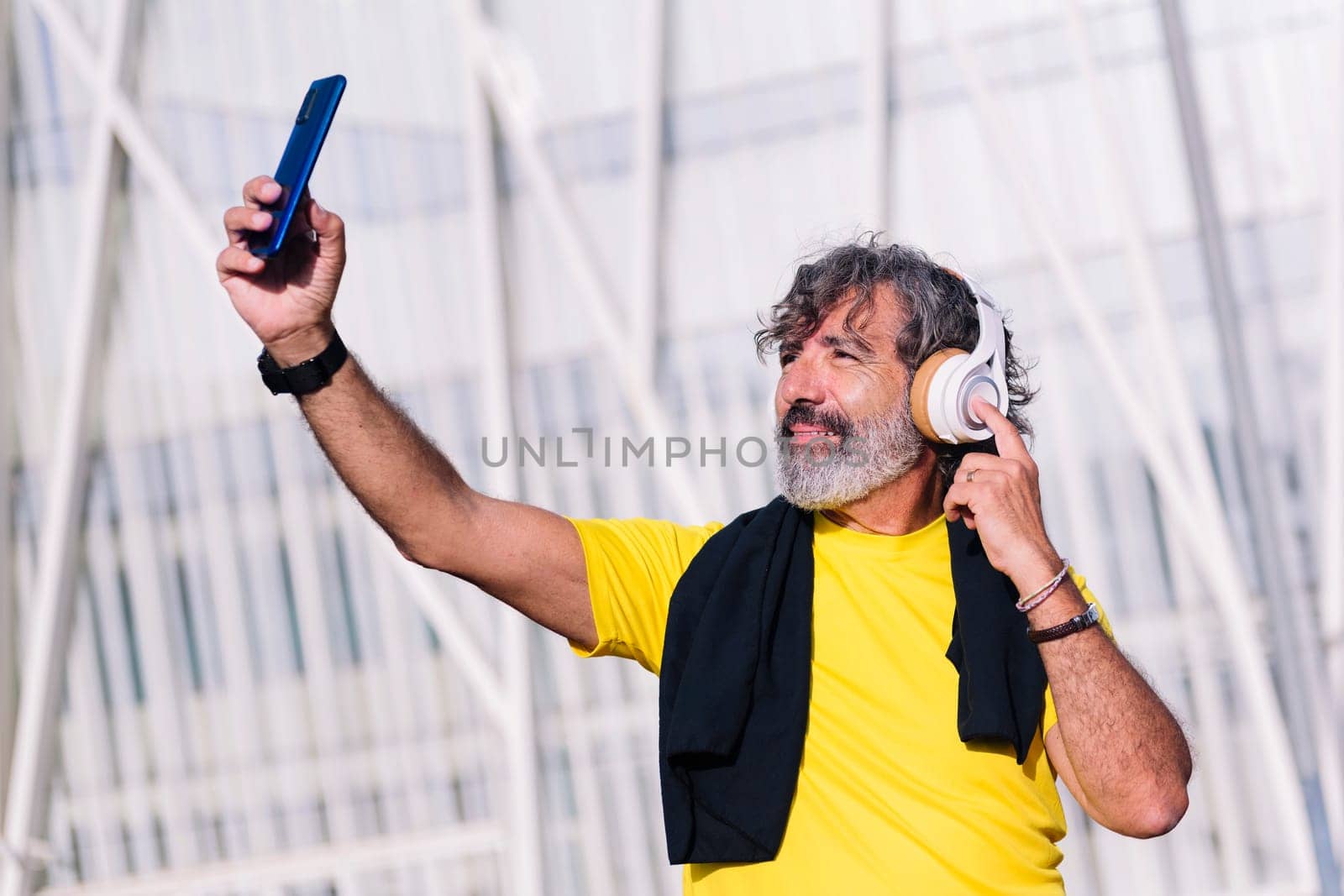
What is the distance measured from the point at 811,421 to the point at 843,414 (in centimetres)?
5

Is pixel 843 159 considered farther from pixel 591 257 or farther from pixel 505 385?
pixel 505 385

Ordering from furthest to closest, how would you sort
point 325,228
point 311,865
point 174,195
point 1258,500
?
point 174,195
point 311,865
point 1258,500
point 325,228

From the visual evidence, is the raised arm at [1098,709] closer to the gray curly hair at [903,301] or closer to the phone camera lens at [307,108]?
the gray curly hair at [903,301]

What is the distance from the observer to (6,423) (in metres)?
4.77

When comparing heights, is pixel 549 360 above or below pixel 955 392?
above

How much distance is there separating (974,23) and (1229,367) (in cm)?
152

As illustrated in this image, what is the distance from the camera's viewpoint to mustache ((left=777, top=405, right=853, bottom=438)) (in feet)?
6.20

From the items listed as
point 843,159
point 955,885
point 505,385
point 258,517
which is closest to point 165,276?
point 258,517

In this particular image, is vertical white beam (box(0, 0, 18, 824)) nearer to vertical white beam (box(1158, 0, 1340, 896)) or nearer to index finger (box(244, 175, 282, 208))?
index finger (box(244, 175, 282, 208))

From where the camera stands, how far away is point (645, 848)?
4.57 metres

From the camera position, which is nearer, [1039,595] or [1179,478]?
[1039,595]

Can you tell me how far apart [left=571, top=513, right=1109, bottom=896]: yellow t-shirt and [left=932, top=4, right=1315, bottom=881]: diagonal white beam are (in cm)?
292

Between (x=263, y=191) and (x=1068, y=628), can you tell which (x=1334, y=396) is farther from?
(x=263, y=191)

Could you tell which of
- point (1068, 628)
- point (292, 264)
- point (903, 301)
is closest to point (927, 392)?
point (903, 301)
